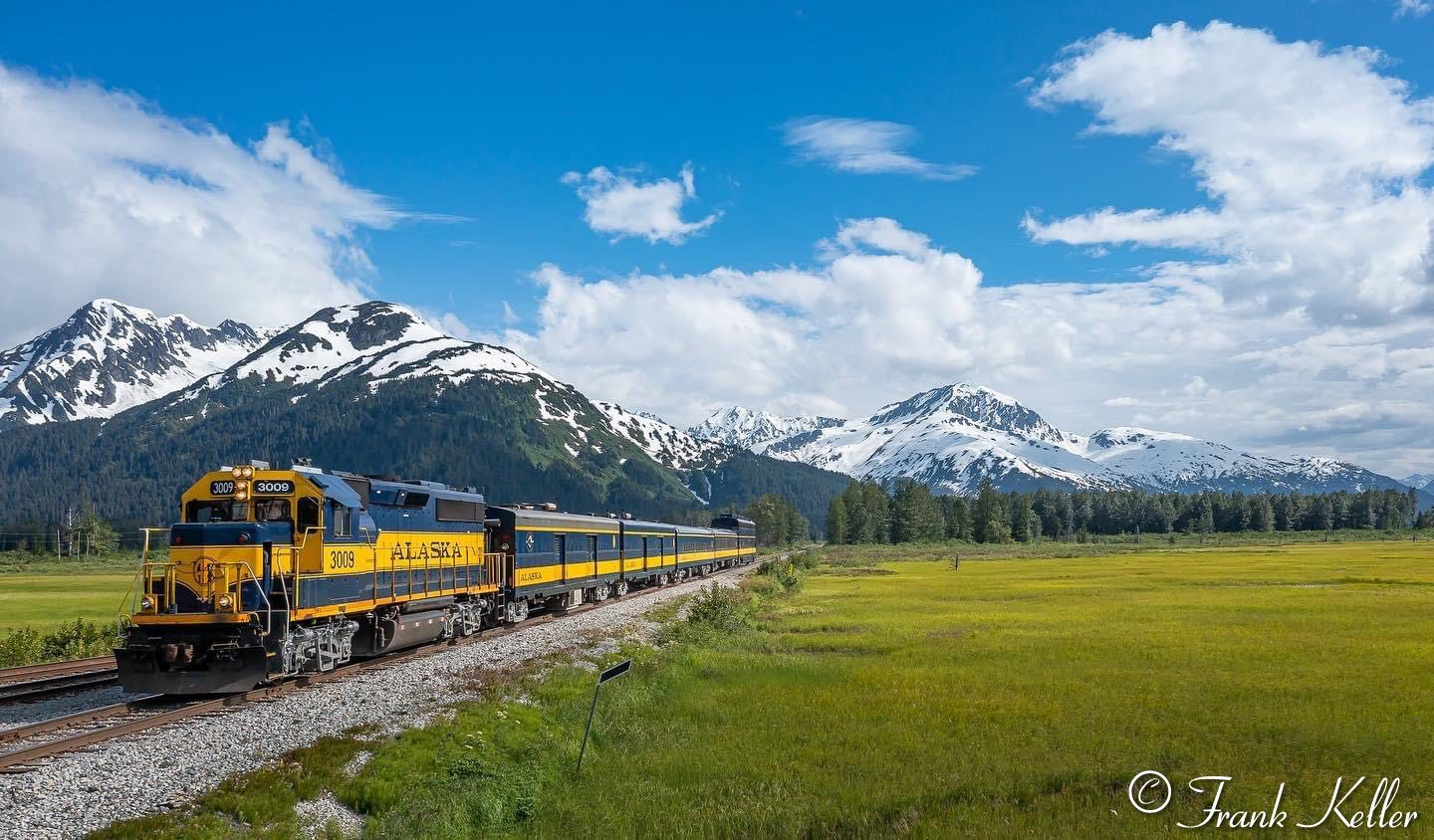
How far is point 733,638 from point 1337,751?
67.2 feet

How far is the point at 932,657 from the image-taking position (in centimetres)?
2848

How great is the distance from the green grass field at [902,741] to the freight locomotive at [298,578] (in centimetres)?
525

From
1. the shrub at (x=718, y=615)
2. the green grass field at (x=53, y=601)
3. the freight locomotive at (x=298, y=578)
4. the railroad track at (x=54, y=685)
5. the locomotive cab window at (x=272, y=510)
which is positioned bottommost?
the green grass field at (x=53, y=601)

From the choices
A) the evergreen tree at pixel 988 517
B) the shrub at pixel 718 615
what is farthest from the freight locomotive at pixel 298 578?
the evergreen tree at pixel 988 517

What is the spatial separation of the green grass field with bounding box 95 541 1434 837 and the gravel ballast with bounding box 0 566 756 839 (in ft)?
3.33

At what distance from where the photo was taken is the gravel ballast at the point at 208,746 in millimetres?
13016

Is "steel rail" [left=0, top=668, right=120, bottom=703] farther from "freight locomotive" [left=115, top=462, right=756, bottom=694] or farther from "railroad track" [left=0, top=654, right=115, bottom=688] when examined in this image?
"freight locomotive" [left=115, top=462, right=756, bottom=694]

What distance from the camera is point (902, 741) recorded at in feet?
57.2

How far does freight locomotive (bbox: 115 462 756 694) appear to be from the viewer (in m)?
20.5

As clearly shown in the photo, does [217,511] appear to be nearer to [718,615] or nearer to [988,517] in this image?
[718,615]

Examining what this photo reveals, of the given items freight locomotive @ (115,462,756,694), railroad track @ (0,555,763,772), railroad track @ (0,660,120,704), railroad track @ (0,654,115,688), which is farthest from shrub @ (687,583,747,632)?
railroad track @ (0,654,115,688)

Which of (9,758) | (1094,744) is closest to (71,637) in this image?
(9,758)

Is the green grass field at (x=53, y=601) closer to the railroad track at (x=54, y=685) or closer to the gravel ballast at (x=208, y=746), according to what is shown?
the railroad track at (x=54, y=685)

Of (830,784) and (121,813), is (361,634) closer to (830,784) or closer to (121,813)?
(121,813)
